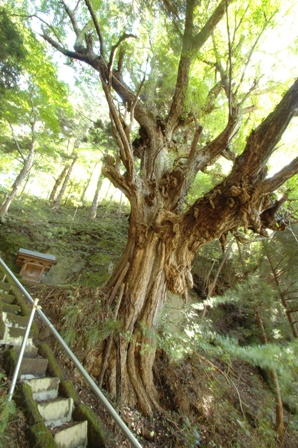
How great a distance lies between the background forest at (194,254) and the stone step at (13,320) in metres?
0.41

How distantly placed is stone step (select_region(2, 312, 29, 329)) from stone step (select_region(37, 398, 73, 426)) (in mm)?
1201

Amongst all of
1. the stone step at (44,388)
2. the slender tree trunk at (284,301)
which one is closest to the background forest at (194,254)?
the slender tree trunk at (284,301)

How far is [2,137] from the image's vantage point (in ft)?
36.8

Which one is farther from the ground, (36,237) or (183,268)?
(36,237)

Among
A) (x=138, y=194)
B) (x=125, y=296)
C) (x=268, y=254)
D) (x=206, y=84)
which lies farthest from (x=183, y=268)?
(x=206, y=84)

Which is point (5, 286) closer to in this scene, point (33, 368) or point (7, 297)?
point (7, 297)

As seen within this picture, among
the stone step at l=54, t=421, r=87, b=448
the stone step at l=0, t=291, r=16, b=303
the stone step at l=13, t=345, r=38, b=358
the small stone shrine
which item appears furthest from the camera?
the small stone shrine

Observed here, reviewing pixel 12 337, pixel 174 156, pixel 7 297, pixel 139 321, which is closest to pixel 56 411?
pixel 12 337

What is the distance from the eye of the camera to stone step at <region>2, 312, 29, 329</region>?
303cm

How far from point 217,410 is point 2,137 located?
1372 centimetres

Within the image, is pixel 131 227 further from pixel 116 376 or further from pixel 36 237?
pixel 36 237

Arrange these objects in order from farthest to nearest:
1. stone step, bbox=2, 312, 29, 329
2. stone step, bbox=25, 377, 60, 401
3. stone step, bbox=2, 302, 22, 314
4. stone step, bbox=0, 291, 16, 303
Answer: stone step, bbox=0, 291, 16, 303
stone step, bbox=2, 302, 22, 314
stone step, bbox=2, 312, 29, 329
stone step, bbox=25, 377, 60, 401

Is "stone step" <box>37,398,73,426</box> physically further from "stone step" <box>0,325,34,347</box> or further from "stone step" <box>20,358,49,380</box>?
"stone step" <box>0,325,34,347</box>

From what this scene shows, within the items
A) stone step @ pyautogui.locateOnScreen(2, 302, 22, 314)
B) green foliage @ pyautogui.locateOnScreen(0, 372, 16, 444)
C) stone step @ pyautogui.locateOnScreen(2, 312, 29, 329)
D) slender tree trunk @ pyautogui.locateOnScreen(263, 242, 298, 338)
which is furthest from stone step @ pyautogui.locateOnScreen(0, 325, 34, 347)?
slender tree trunk @ pyautogui.locateOnScreen(263, 242, 298, 338)
